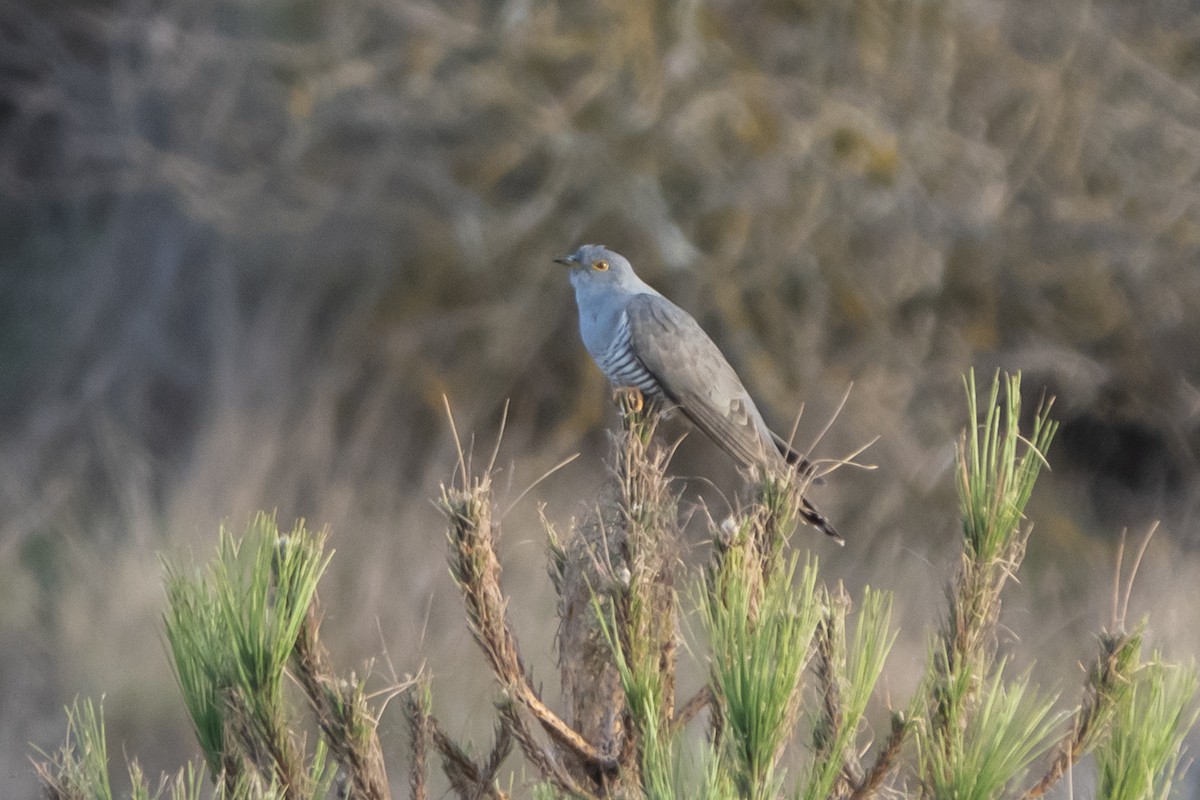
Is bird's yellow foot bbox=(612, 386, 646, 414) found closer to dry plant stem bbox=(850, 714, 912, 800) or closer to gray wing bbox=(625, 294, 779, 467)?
dry plant stem bbox=(850, 714, 912, 800)

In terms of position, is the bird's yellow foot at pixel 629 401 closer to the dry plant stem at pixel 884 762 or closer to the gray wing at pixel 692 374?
the dry plant stem at pixel 884 762

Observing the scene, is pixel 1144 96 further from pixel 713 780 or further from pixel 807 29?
pixel 713 780

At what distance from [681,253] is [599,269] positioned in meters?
3.68

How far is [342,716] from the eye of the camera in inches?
78.4

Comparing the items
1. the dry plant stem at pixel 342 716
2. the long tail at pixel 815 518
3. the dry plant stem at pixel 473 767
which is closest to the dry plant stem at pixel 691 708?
the dry plant stem at pixel 473 767

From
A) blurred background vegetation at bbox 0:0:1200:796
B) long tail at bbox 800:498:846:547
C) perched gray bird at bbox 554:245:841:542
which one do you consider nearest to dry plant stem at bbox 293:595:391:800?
long tail at bbox 800:498:846:547

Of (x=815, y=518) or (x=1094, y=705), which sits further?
(x=815, y=518)

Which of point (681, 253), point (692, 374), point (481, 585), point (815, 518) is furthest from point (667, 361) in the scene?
point (681, 253)

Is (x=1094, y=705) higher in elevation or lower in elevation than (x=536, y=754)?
higher

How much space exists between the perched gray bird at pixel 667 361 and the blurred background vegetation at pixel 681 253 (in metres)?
2.88

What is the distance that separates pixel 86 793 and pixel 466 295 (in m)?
7.45

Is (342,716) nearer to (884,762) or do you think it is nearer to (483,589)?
(483,589)

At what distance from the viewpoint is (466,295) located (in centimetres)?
928

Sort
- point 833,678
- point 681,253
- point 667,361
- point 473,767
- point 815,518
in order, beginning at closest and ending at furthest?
1. point 833,678
2. point 473,767
3. point 815,518
4. point 667,361
5. point 681,253
